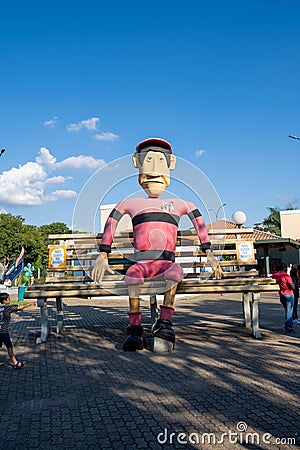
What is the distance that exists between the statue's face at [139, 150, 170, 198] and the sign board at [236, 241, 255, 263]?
1.91 metres

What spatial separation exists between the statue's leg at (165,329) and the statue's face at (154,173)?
1723 mm

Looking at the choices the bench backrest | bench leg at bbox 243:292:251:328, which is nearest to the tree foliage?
the bench backrest

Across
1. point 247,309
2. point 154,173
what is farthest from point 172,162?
point 247,309

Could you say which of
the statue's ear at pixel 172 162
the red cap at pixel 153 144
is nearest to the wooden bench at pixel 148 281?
the statue's ear at pixel 172 162

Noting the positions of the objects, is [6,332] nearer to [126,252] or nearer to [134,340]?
[134,340]

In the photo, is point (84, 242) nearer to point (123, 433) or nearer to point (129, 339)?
point (129, 339)

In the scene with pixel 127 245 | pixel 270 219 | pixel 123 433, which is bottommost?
pixel 123 433

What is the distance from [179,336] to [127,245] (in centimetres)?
189

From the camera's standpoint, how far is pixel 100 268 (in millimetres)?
6691

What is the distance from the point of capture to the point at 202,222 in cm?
720

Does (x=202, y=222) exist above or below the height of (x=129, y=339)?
above

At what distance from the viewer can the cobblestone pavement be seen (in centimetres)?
313

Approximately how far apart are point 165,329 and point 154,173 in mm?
2533

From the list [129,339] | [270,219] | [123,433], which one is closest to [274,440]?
[123,433]
